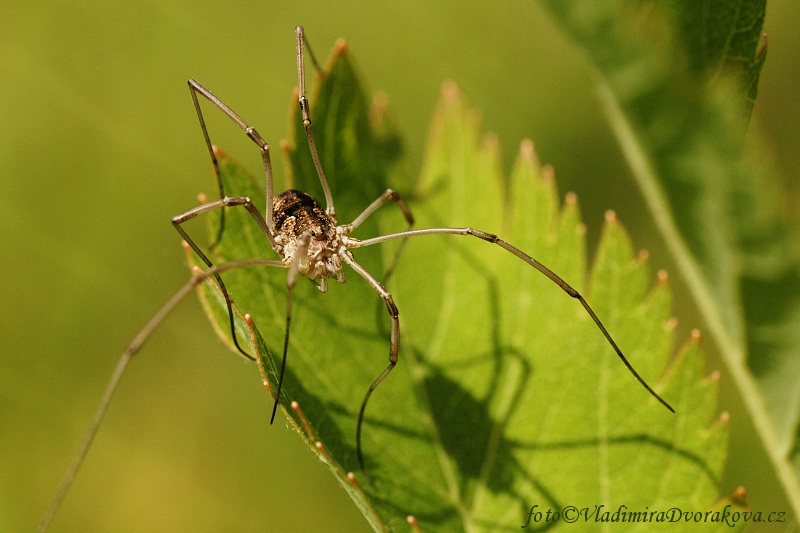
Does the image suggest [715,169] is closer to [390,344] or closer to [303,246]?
[390,344]

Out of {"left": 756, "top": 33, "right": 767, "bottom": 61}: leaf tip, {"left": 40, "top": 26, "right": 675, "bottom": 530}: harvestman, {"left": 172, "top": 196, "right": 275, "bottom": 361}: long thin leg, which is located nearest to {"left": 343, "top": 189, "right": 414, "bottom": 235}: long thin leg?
{"left": 40, "top": 26, "right": 675, "bottom": 530}: harvestman

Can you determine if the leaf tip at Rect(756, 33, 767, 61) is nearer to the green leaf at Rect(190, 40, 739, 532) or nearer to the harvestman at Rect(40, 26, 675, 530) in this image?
the green leaf at Rect(190, 40, 739, 532)

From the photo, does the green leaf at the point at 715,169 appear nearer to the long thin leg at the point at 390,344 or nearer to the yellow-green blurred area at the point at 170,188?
the long thin leg at the point at 390,344

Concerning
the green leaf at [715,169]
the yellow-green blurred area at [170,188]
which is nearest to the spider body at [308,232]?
the yellow-green blurred area at [170,188]

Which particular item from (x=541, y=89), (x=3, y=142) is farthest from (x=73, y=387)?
(x=541, y=89)

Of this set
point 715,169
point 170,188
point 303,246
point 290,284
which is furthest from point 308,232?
point 715,169
